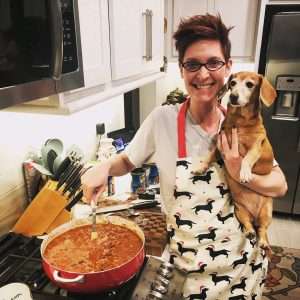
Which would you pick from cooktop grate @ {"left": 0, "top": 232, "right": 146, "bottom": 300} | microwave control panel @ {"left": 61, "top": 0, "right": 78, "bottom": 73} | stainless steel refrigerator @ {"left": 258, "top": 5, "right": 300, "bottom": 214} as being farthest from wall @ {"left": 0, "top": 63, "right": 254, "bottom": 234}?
stainless steel refrigerator @ {"left": 258, "top": 5, "right": 300, "bottom": 214}

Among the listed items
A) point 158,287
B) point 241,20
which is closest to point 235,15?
point 241,20

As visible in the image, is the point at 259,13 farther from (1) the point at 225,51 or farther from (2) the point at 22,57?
(2) the point at 22,57

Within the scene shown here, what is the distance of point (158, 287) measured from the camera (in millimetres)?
875

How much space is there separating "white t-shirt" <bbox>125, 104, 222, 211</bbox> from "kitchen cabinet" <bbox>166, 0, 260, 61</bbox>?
4.59ft

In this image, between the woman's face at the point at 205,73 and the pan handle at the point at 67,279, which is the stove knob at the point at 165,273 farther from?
the woman's face at the point at 205,73

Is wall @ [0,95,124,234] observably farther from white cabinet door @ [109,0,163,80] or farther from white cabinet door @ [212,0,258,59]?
white cabinet door @ [212,0,258,59]

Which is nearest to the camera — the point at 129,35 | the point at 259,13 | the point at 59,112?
the point at 59,112

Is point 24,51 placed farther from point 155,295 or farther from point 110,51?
point 155,295

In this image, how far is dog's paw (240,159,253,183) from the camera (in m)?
0.86

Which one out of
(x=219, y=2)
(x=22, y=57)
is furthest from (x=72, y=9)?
(x=219, y=2)

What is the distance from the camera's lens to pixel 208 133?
102 centimetres

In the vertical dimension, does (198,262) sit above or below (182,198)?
below

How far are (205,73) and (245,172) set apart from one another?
328 mm

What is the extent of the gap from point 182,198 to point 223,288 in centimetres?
32
